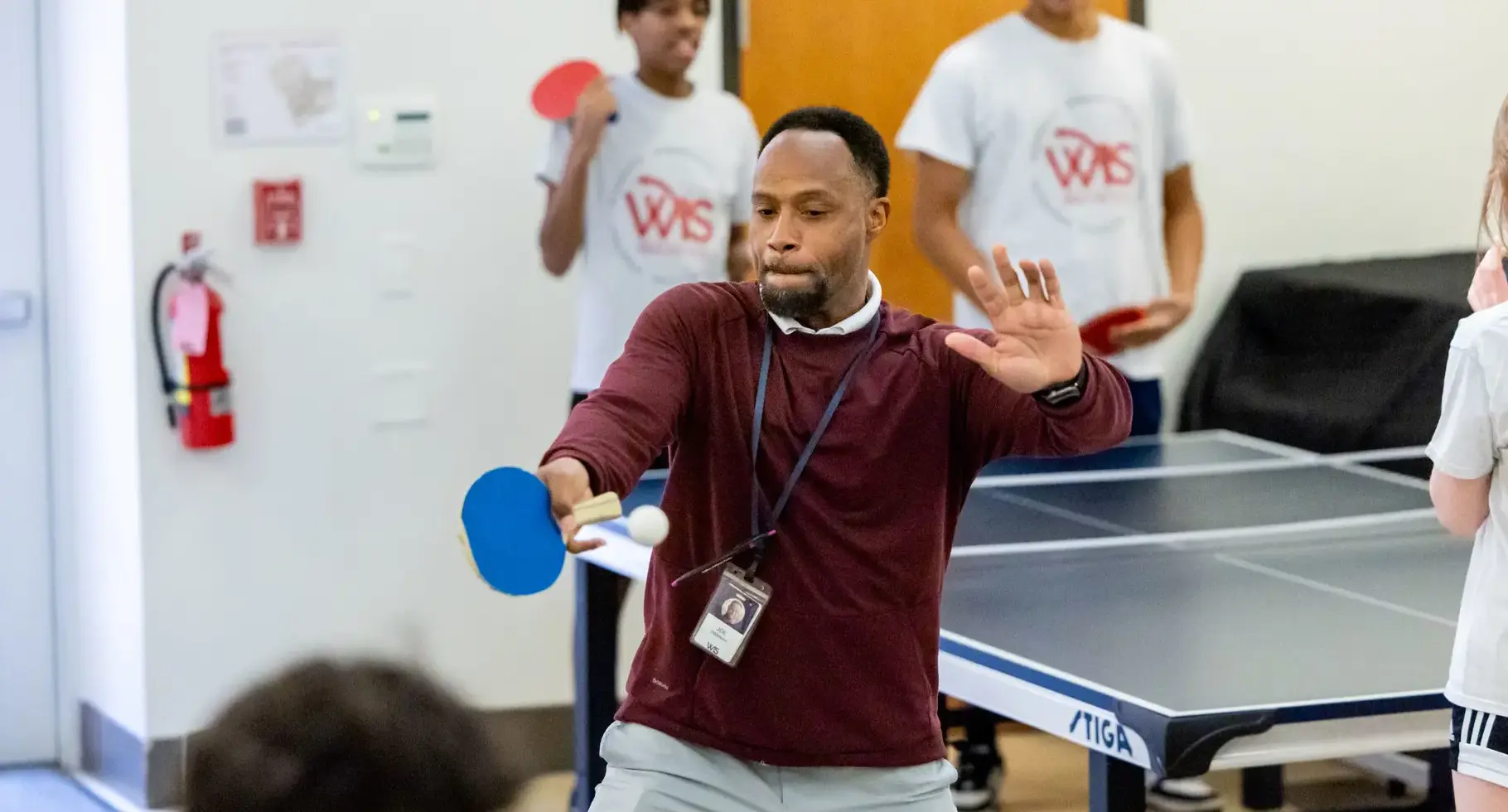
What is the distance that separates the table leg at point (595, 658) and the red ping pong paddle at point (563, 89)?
0.96m

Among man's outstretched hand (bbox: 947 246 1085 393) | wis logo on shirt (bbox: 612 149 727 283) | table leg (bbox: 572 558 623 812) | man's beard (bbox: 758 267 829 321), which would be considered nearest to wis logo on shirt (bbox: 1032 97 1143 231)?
wis logo on shirt (bbox: 612 149 727 283)

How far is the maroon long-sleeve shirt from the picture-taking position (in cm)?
261

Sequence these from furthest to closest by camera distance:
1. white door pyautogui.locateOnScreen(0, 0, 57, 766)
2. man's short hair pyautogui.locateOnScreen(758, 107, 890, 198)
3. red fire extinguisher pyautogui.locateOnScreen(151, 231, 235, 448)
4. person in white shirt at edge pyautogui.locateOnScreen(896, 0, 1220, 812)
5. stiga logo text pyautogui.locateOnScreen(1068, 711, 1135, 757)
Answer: white door pyautogui.locateOnScreen(0, 0, 57, 766) < red fire extinguisher pyautogui.locateOnScreen(151, 231, 235, 448) < person in white shirt at edge pyautogui.locateOnScreen(896, 0, 1220, 812) < stiga logo text pyautogui.locateOnScreen(1068, 711, 1135, 757) < man's short hair pyautogui.locateOnScreen(758, 107, 890, 198)

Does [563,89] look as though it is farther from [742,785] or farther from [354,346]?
[742,785]

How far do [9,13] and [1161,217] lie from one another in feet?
9.25

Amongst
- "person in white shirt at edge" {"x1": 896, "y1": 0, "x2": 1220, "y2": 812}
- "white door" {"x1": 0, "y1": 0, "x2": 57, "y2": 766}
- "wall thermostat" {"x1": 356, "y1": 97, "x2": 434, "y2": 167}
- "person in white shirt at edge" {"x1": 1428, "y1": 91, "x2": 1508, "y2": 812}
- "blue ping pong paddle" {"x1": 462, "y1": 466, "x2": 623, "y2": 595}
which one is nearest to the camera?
"blue ping pong paddle" {"x1": 462, "y1": 466, "x2": 623, "y2": 595}

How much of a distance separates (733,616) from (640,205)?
2.16 m

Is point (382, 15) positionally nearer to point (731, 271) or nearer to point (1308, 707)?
point (731, 271)

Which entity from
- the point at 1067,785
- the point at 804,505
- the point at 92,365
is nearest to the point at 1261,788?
the point at 1067,785

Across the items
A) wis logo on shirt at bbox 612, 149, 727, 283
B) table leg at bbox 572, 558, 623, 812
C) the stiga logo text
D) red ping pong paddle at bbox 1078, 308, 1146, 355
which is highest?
wis logo on shirt at bbox 612, 149, 727, 283

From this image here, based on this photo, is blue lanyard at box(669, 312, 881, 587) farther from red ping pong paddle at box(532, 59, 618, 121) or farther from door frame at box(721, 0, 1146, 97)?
door frame at box(721, 0, 1146, 97)

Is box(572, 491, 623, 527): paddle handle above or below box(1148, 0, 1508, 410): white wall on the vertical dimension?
below

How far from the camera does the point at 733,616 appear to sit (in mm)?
2600

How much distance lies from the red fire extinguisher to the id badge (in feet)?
8.15
